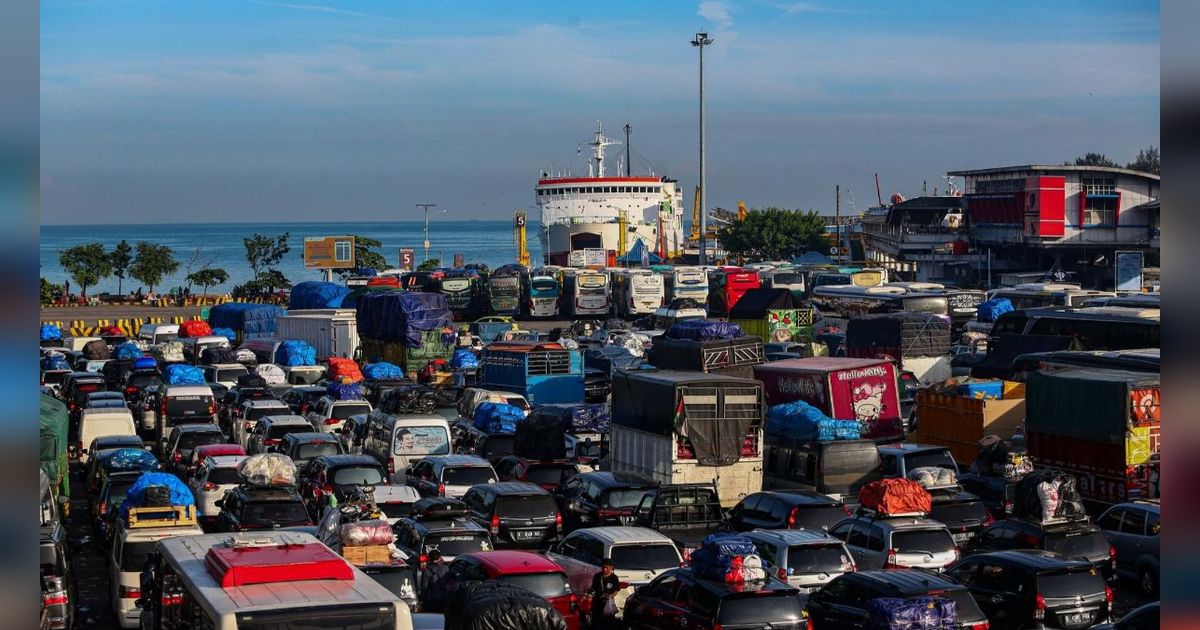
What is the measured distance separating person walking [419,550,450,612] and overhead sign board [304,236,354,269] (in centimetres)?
7564

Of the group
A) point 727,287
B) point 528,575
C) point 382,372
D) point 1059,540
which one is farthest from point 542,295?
point 528,575

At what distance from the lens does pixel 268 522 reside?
660 inches

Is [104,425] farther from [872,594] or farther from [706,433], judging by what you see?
[872,594]

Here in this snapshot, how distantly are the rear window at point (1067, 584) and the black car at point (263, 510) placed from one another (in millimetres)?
8735

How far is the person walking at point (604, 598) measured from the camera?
13711mm

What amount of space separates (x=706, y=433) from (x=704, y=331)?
10.0 meters

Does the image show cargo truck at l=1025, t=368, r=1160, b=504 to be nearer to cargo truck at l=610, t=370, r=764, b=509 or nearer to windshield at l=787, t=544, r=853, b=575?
cargo truck at l=610, t=370, r=764, b=509

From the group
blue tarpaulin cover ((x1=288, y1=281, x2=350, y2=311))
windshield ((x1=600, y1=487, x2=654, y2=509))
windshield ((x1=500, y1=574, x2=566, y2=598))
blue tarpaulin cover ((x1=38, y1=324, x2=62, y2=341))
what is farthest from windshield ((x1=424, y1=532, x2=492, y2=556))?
blue tarpaulin cover ((x1=288, y1=281, x2=350, y2=311))

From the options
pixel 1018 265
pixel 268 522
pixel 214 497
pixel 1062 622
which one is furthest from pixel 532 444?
pixel 1018 265

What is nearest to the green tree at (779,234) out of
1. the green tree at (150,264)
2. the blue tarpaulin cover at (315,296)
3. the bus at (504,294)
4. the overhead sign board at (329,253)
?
the overhead sign board at (329,253)

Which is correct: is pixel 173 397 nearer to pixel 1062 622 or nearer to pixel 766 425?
pixel 766 425

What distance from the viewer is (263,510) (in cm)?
1686

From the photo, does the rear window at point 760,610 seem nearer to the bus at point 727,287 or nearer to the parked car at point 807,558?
the parked car at point 807,558

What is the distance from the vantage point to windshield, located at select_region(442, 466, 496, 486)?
1975 centimetres
